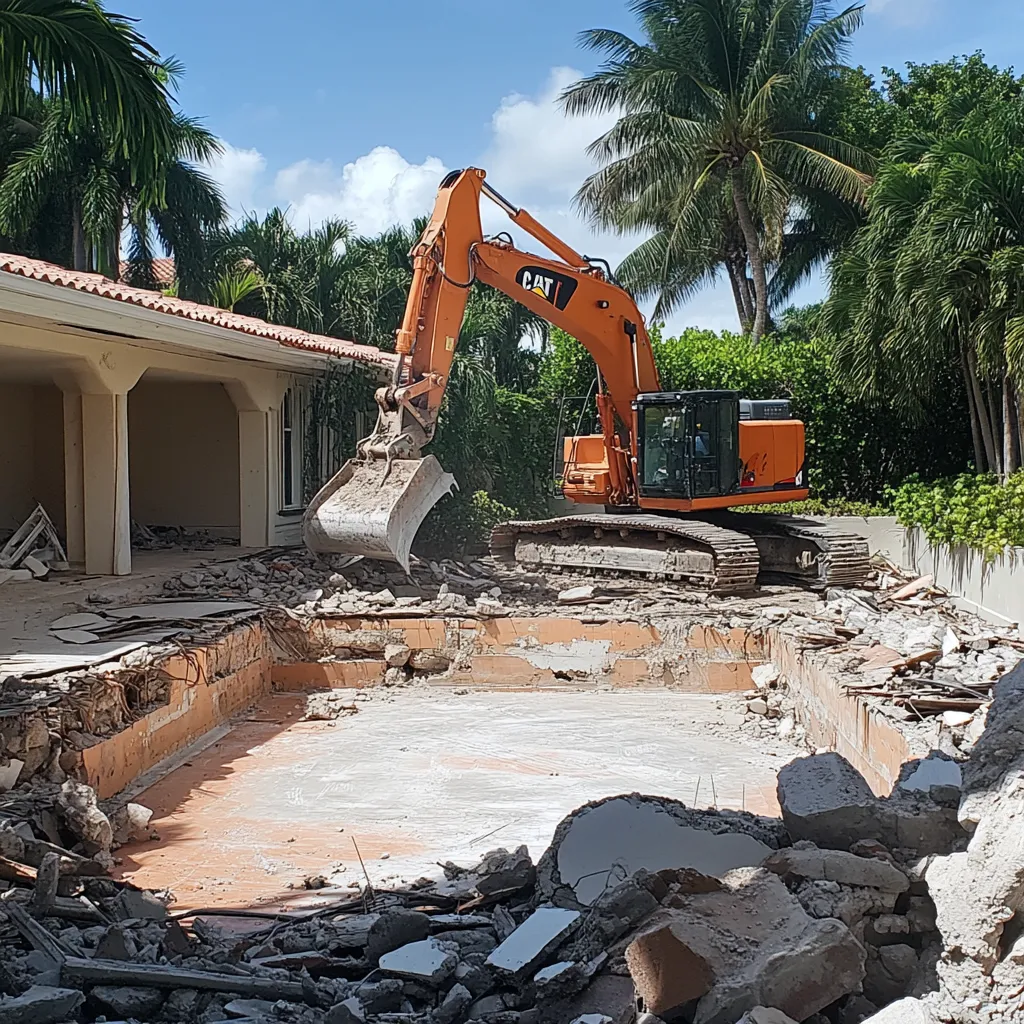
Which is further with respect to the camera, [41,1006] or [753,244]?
[753,244]

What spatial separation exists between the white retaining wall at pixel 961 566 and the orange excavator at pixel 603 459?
1086 millimetres

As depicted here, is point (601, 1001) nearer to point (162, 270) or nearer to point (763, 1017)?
point (763, 1017)

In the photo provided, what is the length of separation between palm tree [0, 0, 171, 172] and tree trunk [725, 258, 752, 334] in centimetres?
2247

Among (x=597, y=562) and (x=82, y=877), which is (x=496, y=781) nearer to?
(x=82, y=877)

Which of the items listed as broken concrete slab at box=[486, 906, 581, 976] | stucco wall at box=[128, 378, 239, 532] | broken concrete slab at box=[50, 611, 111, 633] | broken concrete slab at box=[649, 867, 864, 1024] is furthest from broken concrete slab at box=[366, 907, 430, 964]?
stucco wall at box=[128, 378, 239, 532]

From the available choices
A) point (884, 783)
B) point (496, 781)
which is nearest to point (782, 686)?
point (884, 783)

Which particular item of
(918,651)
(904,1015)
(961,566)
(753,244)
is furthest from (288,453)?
(904,1015)

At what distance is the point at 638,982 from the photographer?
3.80m

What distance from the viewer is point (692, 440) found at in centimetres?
1384

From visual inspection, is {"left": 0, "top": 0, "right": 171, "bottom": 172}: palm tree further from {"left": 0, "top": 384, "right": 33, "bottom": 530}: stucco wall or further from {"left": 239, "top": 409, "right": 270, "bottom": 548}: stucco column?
{"left": 0, "top": 384, "right": 33, "bottom": 530}: stucco wall

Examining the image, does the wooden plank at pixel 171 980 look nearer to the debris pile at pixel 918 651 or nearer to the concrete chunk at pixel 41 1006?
the concrete chunk at pixel 41 1006

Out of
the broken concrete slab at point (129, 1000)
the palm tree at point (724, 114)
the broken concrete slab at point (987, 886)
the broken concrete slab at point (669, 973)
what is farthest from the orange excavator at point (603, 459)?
the palm tree at point (724, 114)

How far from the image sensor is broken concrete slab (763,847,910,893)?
14.1 ft

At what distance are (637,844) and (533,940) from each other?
107 centimetres
